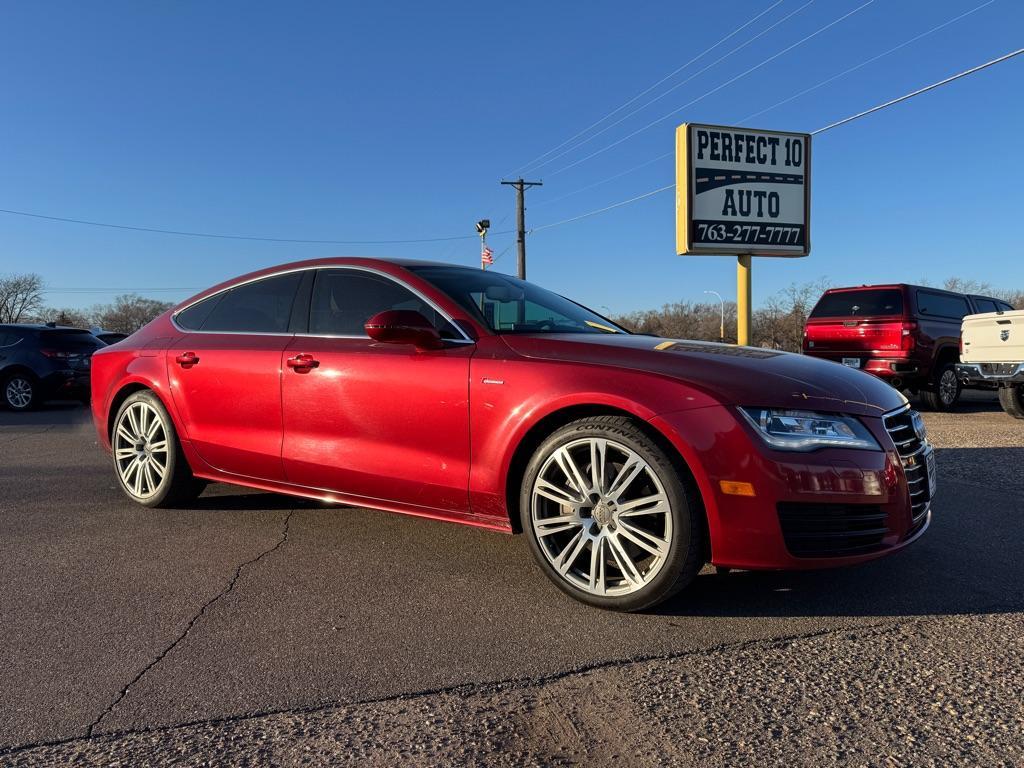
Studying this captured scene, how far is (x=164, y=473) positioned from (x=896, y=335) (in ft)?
33.1

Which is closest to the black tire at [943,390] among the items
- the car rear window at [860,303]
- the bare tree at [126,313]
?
the car rear window at [860,303]

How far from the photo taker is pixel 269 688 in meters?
2.45

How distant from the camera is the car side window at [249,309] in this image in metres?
4.46

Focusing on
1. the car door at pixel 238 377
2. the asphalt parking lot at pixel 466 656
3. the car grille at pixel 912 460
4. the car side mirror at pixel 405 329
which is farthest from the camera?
the car door at pixel 238 377

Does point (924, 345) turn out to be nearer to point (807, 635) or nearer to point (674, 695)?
point (807, 635)

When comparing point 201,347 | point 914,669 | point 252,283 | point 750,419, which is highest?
point 252,283

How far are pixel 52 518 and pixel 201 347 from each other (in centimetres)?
142

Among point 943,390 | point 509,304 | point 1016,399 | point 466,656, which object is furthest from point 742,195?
point 466,656

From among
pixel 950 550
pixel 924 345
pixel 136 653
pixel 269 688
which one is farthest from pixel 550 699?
pixel 924 345

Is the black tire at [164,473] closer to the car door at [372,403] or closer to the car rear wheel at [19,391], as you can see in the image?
the car door at [372,403]

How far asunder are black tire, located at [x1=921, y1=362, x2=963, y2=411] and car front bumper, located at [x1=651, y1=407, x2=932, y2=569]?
375 inches

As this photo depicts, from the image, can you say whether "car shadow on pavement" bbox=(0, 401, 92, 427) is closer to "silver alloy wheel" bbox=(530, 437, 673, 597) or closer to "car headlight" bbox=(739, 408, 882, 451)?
"silver alloy wheel" bbox=(530, 437, 673, 597)

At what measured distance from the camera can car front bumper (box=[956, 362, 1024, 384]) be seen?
923cm

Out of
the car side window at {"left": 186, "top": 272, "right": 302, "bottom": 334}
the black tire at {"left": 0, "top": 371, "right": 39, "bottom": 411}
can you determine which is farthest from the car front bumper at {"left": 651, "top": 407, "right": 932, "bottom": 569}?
the black tire at {"left": 0, "top": 371, "right": 39, "bottom": 411}
